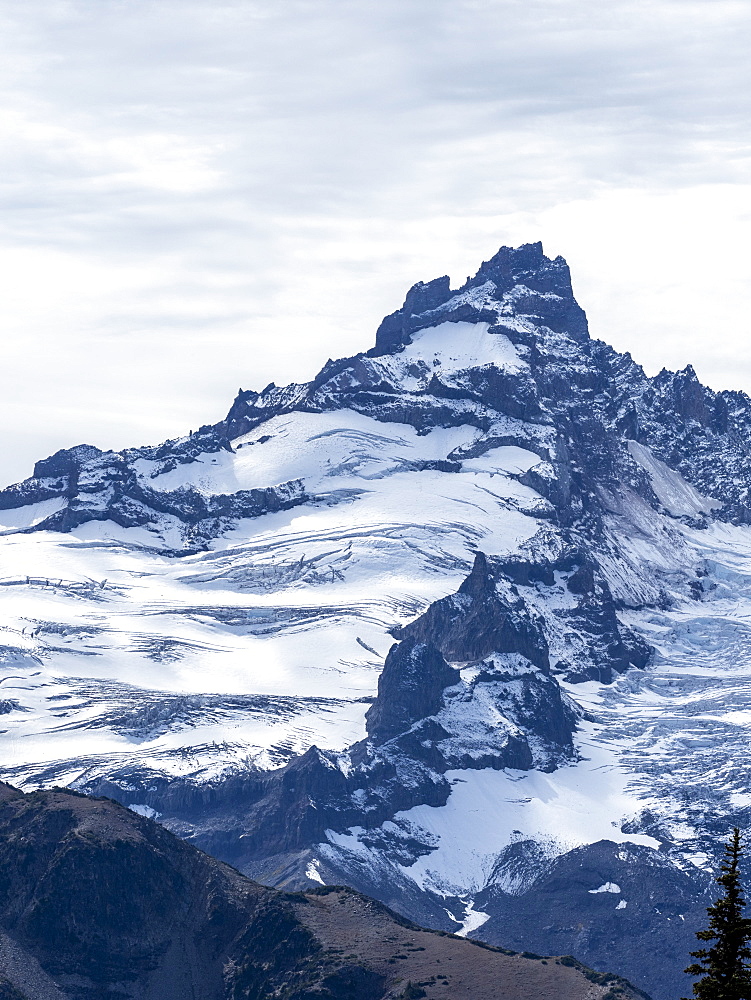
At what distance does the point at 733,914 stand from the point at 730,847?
404cm

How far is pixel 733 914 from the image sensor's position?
85125 millimetres

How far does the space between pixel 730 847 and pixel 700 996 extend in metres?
5.74

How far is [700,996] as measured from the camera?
85.6m

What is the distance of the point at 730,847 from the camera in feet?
291

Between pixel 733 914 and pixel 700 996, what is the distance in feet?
9.96
